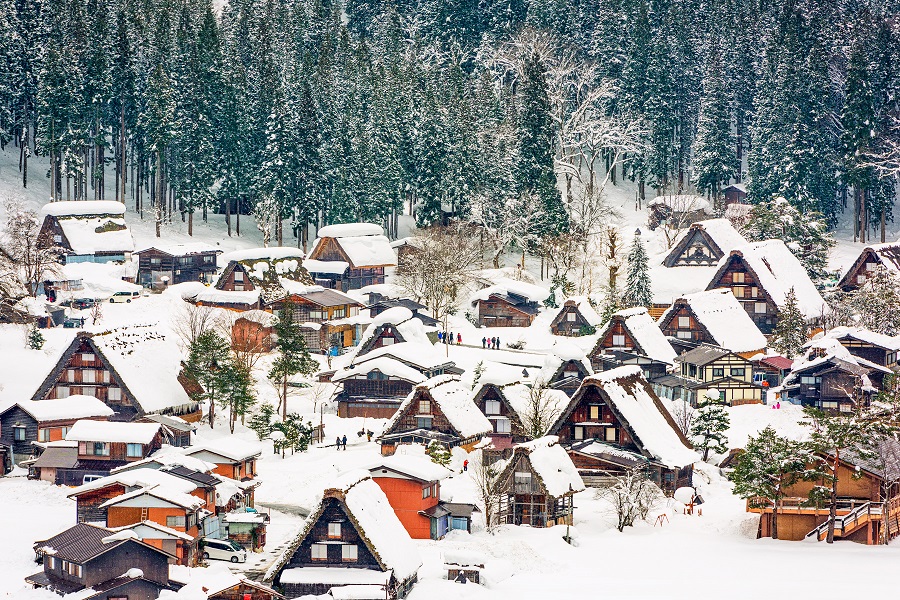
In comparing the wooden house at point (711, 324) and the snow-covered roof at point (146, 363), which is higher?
the wooden house at point (711, 324)

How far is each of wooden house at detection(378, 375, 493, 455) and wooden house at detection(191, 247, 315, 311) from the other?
811 inches

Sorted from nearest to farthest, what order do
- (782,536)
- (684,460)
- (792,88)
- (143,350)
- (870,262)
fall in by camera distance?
(782,536)
(684,460)
(143,350)
(870,262)
(792,88)

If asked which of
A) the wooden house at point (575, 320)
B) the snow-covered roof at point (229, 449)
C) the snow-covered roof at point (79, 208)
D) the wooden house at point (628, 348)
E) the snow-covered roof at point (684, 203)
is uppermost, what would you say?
the snow-covered roof at point (684, 203)

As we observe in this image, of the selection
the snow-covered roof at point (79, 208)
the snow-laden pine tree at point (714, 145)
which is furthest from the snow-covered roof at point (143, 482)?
the snow-laden pine tree at point (714, 145)

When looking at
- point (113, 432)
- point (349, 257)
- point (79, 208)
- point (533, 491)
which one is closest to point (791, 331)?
point (349, 257)

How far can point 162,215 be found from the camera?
9412cm

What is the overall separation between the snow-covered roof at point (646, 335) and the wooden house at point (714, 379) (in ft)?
3.47

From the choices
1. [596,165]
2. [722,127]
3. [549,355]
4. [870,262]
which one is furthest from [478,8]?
[549,355]

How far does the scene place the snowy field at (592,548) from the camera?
40.8 metres

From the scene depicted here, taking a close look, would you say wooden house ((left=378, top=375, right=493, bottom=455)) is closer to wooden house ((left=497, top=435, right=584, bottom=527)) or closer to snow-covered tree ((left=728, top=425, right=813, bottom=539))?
wooden house ((left=497, top=435, right=584, bottom=527))

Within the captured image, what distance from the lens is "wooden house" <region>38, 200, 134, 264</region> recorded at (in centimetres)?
8369

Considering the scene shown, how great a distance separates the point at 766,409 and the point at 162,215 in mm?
47443

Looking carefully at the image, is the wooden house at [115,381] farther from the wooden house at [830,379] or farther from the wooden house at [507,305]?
the wooden house at [830,379]

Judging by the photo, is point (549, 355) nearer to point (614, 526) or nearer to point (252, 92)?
point (614, 526)
